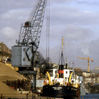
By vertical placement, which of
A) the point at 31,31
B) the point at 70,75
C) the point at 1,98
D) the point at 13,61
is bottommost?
the point at 1,98

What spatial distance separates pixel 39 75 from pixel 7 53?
21410 millimetres

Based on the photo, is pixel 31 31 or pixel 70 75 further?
pixel 31 31

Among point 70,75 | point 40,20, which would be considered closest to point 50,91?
point 70,75

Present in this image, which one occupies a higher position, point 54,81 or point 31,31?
point 31,31

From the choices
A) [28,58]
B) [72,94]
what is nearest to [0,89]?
[72,94]

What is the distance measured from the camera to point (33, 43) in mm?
123625

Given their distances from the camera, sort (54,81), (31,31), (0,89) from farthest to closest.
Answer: (31,31)
(54,81)
(0,89)

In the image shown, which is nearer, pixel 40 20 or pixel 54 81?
pixel 54 81

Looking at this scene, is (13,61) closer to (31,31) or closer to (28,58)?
(28,58)

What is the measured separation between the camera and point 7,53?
18638cm

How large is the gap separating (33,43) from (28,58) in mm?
7393

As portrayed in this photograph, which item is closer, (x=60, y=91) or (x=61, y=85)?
(x=60, y=91)

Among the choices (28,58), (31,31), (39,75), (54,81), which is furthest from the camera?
(39,75)

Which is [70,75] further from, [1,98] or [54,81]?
[1,98]
